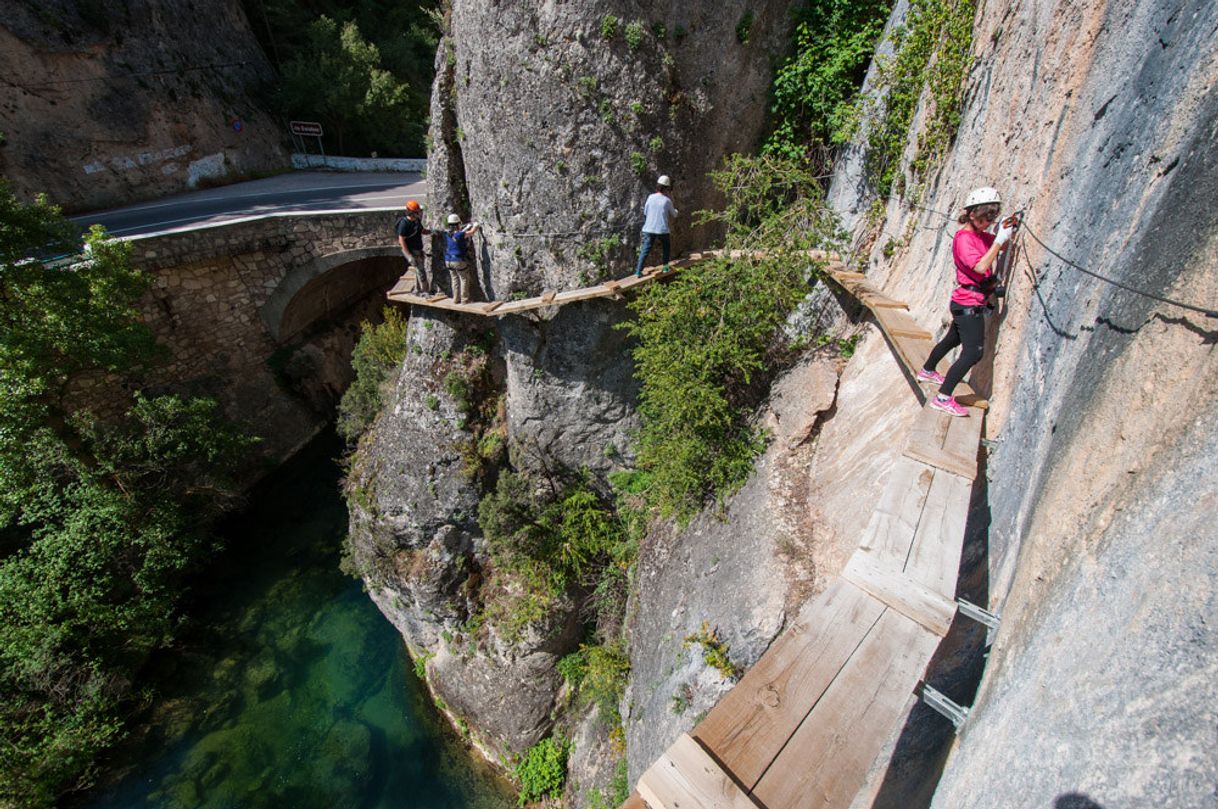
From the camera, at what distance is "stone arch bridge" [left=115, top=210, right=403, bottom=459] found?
12.1 meters

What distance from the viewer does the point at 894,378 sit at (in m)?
5.09

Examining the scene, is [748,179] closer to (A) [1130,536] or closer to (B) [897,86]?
(B) [897,86]

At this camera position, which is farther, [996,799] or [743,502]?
[743,502]

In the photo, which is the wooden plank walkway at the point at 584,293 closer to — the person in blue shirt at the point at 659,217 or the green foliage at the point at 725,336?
the person in blue shirt at the point at 659,217

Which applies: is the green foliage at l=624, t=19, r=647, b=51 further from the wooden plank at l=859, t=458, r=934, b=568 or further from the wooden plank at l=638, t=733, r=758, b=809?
the wooden plank at l=638, t=733, r=758, b=809

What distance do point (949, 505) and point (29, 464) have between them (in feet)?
47.4

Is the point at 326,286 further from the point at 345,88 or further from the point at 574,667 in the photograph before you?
the point at 574,667

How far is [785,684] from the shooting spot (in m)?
2.34

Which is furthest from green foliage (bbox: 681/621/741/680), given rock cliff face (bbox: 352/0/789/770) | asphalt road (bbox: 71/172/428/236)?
asphalt road (bbox: 71/172/428/236)

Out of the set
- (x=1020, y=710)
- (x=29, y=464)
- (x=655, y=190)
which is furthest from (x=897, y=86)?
(x=29, y=464)

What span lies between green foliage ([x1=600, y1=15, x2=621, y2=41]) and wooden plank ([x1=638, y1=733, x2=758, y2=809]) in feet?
25.2

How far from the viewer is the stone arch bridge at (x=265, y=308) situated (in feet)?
39.6

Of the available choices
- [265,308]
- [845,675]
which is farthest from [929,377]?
[265,308]

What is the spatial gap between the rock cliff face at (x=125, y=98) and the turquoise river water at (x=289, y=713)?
1037 centimetres
